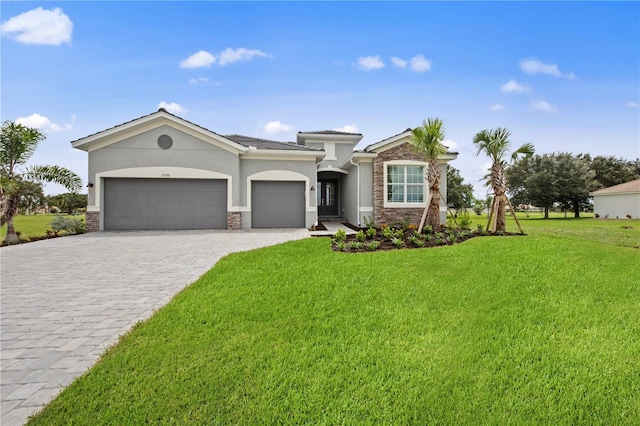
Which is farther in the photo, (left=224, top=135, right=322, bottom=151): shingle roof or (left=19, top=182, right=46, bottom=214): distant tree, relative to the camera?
(left=224, top=135, right=322, bottom=151): shingle roof

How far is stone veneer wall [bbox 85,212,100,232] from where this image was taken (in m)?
13.9

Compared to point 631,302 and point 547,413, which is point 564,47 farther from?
point 547,413

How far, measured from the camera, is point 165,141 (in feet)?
47.0

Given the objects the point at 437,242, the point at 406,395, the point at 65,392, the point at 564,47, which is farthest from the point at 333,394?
the point at 564,47

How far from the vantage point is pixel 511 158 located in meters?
11.7

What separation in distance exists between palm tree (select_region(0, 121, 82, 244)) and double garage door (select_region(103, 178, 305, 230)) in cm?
223

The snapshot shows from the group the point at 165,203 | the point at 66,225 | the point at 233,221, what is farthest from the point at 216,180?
the point at 66,225

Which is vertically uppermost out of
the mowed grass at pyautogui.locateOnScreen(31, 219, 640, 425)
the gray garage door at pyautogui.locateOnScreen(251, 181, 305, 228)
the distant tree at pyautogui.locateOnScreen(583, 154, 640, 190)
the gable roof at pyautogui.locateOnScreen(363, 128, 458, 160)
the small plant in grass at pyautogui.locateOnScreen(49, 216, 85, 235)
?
the distant tree at pyautogui.locateOnScreen(583, 154, 640, 190)

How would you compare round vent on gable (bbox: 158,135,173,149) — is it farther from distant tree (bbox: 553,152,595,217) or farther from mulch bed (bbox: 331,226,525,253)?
distant tree (bbox: 553,152,595,217)

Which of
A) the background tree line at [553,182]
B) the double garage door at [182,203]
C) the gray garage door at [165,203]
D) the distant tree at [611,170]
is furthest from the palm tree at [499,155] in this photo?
the distant tree at [611,170]

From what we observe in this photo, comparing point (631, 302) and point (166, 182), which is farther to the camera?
point (166, 182)

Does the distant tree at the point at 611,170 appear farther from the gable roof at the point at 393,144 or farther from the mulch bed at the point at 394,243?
the mulch bed at the point at 394,243

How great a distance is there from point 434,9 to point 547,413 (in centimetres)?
1168

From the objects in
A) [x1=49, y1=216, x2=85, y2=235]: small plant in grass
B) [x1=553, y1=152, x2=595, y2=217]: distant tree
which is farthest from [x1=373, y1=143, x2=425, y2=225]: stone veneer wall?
[x1=553, y1=152, x2=595, y2=217]: distant tree
